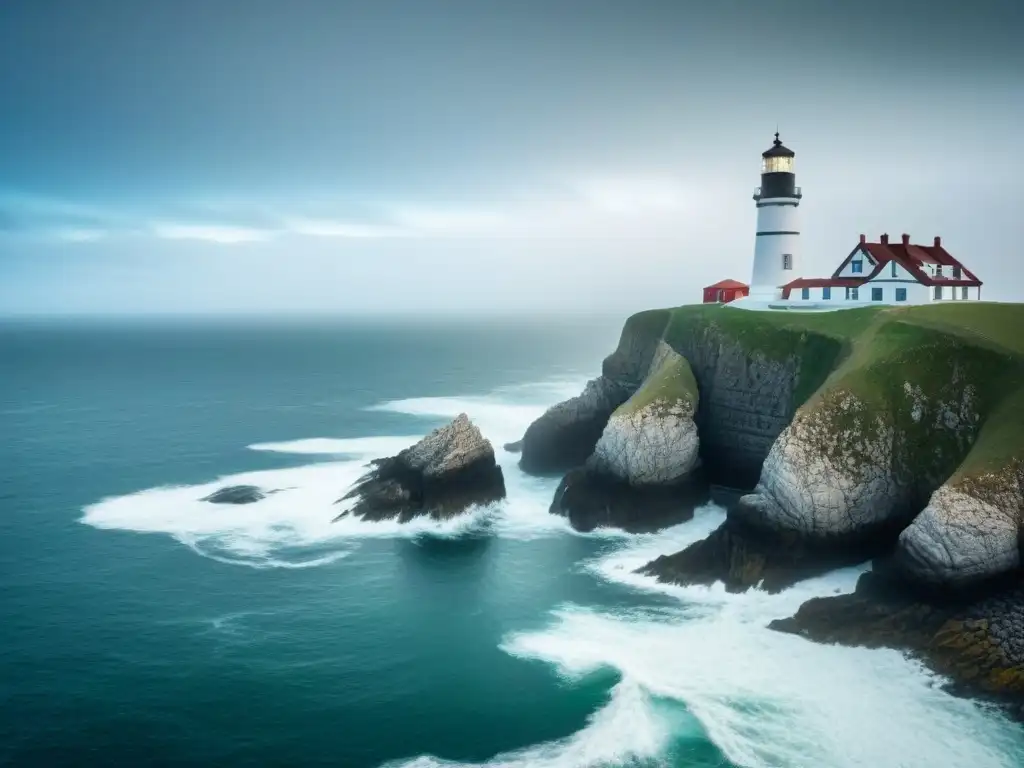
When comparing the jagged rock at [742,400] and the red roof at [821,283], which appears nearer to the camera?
the jagged rock at [742,400]

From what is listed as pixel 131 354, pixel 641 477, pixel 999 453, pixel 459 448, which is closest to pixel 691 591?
pixel 641 477

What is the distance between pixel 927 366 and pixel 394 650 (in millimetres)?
25649

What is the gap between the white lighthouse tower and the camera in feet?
180

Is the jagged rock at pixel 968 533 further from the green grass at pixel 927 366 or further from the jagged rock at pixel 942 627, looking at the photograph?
the green grass at pixel 927 366

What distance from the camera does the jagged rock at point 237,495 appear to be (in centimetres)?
4673

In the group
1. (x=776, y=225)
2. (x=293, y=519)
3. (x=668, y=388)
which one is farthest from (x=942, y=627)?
(x=776, y=225)

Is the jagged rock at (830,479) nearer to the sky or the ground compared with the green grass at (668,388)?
nearer to the ground

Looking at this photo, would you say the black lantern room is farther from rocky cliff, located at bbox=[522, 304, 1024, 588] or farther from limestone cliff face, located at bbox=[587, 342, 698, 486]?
limestone cliff face, located at bbox=[587, 342, 698, 486]

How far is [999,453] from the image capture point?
3031 centimetres

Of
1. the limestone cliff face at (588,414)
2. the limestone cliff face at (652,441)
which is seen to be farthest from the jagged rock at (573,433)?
the limestone cliff face at (652,441)

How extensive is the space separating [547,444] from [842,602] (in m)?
26.1

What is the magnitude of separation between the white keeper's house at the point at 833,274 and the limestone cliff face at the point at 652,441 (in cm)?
1374

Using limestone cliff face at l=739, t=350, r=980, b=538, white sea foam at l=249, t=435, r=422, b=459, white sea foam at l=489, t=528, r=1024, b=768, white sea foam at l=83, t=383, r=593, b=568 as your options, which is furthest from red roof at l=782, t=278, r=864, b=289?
white sea foam at l=249, t=435, r=422, b=459

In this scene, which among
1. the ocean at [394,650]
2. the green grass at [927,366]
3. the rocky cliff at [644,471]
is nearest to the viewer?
the ocean at [394,650]
